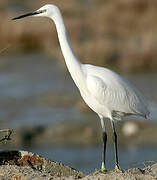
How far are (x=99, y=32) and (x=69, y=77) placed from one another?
24.6 ft

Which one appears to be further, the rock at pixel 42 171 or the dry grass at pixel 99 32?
the dry grass at pixel 99 32

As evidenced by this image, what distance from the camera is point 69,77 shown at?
67.0 ft

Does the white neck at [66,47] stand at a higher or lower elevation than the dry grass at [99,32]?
lower

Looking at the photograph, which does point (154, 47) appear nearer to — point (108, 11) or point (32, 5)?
point (108, 11)

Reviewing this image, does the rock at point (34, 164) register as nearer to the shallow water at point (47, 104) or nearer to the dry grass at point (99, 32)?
the shallow water at point (47, 104)

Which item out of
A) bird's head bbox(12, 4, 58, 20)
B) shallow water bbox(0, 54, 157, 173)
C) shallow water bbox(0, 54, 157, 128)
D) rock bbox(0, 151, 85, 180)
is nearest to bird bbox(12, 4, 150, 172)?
bird's head bbox(12, 4, 58, 20)

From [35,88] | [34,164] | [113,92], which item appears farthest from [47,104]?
[34,164]

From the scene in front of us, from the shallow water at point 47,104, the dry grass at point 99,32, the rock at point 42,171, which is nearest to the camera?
the rock at point 42,171

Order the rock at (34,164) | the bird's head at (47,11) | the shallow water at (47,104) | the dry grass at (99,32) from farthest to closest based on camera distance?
the dry grass at (99,32) → the shallow water at (47,104) → the bird's head at (47,11) → the rock at (34,164)

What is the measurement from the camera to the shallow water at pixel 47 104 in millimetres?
13086

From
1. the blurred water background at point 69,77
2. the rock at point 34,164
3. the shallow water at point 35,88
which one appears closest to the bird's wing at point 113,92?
the blurred water background at point 69,77

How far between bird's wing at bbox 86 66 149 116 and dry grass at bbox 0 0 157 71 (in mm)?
14893

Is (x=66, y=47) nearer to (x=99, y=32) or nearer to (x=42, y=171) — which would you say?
(x=42, y=171)

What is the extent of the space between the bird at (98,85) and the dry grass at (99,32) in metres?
14.9
